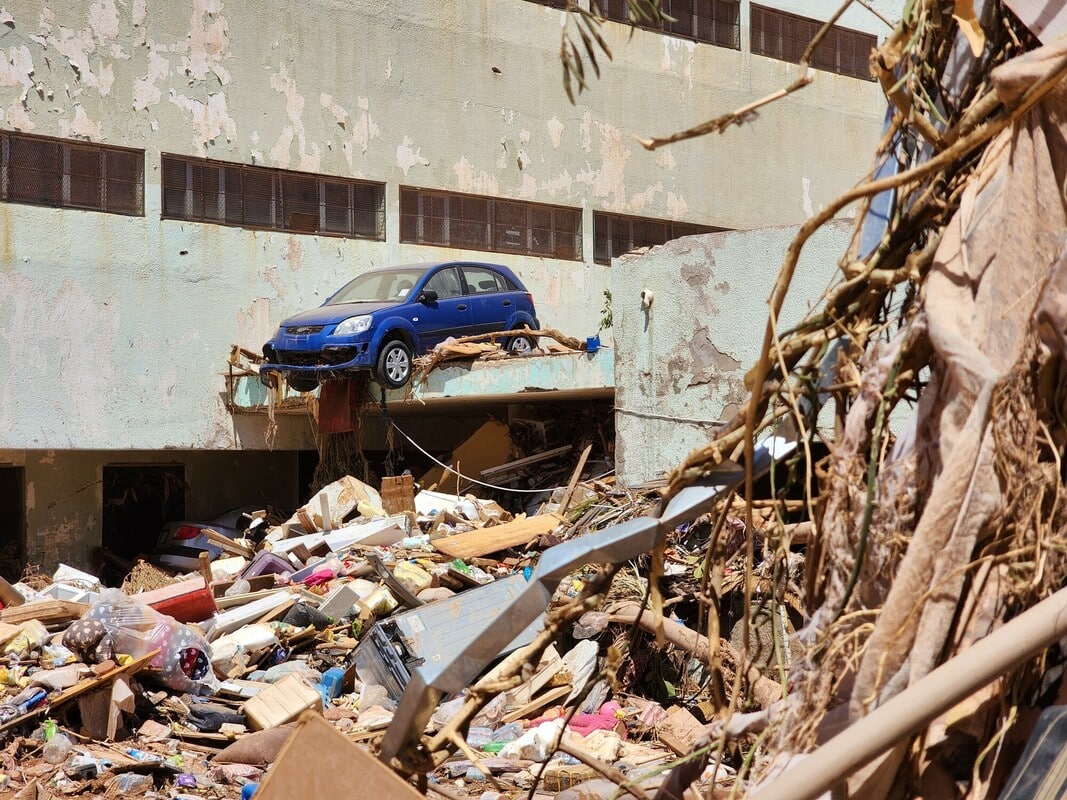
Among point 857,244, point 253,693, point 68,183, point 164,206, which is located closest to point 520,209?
point 164,206

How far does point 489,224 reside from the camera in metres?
20.5

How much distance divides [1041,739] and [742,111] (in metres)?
1.23

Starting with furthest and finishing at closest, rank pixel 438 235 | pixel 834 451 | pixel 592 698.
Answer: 1. pixel 438 235
2. pixel 592 698
3. pixel 834 451

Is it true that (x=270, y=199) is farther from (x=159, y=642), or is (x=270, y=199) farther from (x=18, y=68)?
(x=159, y=642)

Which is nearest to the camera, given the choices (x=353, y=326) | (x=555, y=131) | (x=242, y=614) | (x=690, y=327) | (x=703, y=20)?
(x=242, y=614)

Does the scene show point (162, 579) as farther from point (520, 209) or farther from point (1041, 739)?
point (1041, 739)

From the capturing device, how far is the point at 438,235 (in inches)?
786

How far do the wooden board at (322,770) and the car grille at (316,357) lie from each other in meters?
13.3

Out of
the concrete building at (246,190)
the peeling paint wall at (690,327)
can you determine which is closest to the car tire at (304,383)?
the concrete building at (246,190)

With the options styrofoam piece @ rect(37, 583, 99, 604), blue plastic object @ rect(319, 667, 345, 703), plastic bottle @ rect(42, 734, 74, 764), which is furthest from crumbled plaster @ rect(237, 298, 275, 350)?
plastic bottle @ rect(42, 734, 74, 764)

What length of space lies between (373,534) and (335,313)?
→ 308 centimetres

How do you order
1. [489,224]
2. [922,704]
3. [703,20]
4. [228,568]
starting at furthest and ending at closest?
1. [703,20]
2. [489,224]
3. [228,568]
4. [922,704]

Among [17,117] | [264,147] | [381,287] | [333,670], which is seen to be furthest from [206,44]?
[333,670]

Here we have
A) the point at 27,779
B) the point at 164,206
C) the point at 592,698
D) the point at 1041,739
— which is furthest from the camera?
the point at 164,206
